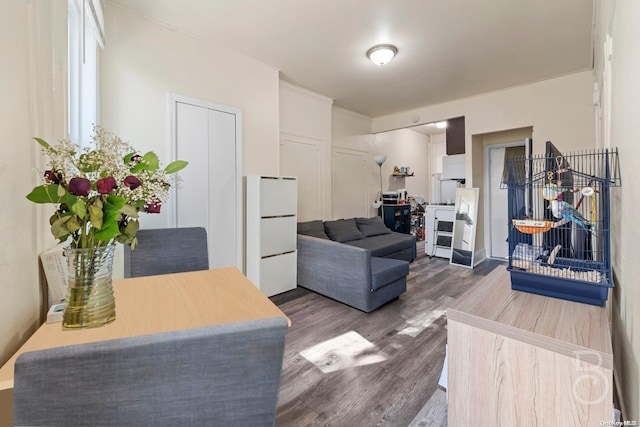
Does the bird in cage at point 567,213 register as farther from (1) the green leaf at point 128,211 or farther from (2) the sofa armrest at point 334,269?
(2) the sofa armrest at point 334,269

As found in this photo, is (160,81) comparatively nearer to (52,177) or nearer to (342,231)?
(52,177)

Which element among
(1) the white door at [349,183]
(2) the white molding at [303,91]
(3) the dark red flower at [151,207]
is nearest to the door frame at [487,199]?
(1) the white door at [349,183]

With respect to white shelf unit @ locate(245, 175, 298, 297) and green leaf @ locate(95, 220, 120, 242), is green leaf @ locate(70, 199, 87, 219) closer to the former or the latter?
green leaf @ locate(95, 220, 120, 242)

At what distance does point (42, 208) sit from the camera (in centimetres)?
102

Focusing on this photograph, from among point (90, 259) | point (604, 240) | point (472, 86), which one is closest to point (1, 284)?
point (90, 259)

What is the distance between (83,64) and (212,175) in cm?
135

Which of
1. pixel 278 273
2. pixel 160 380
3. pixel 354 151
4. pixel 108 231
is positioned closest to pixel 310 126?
pixel 354 151

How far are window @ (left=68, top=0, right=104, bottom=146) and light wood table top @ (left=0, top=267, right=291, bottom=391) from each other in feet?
4.69

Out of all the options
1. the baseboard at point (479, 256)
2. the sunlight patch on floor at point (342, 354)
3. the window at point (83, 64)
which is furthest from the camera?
the baseboard at point (479, 256)

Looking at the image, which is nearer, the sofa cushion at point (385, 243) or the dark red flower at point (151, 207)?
the dark red flower at point (151, 207)

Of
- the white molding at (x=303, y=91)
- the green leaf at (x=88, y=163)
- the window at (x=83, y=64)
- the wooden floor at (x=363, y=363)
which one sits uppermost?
the white molding at (x=303, y=91)

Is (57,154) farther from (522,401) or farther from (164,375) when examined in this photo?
(522,401)

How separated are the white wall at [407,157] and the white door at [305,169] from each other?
6.64 feet

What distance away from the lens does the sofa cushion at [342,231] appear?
424 cm
